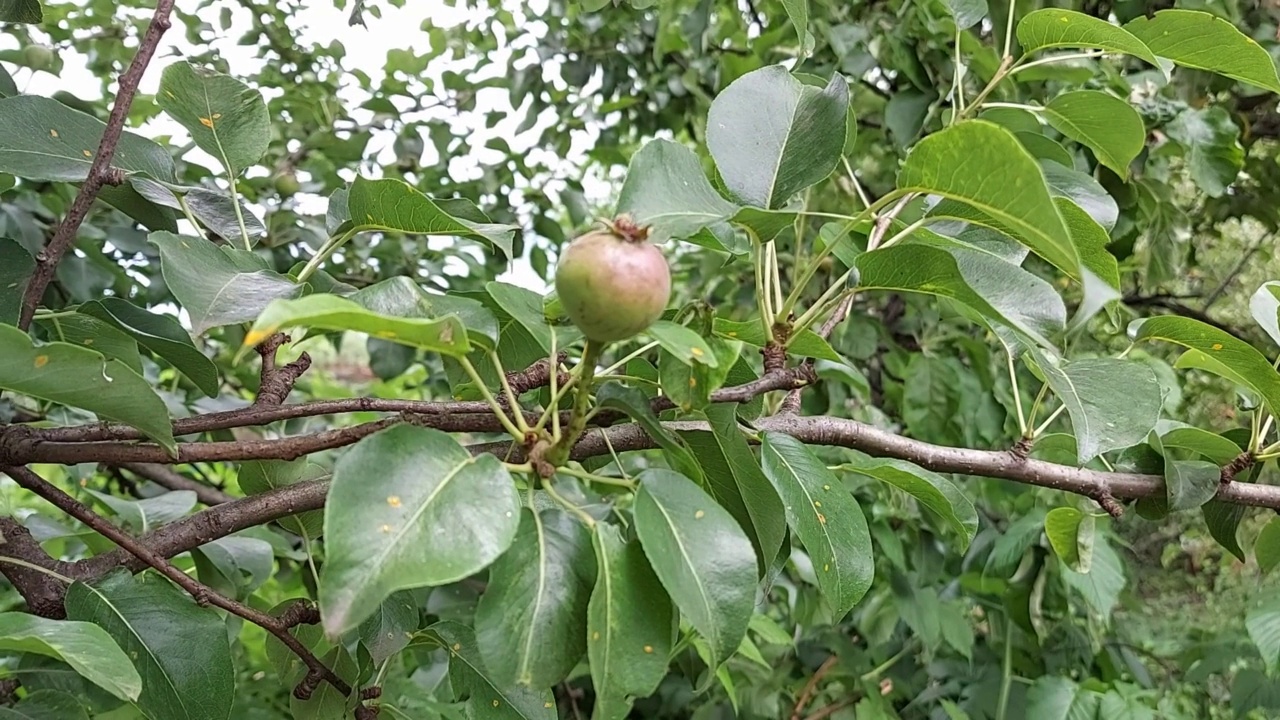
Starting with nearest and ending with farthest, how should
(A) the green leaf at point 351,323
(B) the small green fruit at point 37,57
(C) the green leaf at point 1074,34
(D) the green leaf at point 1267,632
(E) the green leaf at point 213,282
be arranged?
(A) the green leaf at point 351,323
(E) the green leaf at point 213,282
(C) the green leaf at point 1074,34
(D) the green leaf at point 1267,632
(B) the small green fruit at point 37,57

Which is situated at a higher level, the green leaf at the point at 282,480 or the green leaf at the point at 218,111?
the green leaf at the point at 218,111

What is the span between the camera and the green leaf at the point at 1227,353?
547 millimetres

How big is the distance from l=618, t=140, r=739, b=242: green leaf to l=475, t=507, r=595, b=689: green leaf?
147 millimetres

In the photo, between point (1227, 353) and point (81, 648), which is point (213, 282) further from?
point (1227, 353)

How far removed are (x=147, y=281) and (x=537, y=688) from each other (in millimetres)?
1120

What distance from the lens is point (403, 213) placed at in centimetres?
47

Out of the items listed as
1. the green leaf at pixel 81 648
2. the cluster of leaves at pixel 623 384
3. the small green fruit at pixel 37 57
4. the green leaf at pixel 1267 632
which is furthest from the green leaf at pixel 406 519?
the small green fruit at pixel 37 57

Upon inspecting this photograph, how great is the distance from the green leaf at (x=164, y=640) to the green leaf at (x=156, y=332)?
5.2 inches

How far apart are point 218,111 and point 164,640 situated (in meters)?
0.35

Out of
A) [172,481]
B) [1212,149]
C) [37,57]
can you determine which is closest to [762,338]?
[172,481]

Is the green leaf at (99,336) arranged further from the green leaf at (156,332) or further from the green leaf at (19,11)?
the green leaf at (19,11)

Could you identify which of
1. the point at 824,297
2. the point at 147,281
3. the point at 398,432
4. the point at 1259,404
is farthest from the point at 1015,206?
the point at 147,281

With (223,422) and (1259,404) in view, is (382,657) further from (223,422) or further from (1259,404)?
(1259,404)

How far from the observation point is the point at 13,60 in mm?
1119
